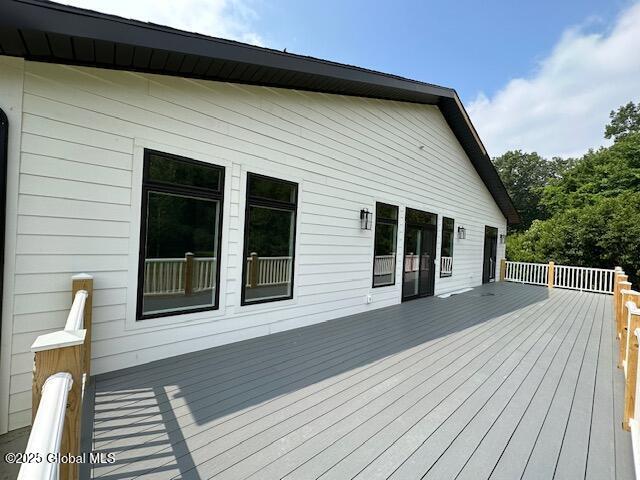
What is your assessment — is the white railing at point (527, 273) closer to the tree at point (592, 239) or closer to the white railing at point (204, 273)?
the tree at point (592, 239)

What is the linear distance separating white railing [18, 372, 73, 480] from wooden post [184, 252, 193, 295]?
129 inches

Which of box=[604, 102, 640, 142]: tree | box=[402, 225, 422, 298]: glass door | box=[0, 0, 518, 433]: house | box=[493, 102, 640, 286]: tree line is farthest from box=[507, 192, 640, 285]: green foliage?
box=[604, 102, 640, 142]: tree

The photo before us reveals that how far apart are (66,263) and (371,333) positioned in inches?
143

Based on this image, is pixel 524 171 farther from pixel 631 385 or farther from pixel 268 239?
pixel 631 385

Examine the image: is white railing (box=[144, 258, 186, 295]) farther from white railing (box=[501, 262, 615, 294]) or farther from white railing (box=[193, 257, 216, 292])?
white railing (box=[501, 262, 615, 294])

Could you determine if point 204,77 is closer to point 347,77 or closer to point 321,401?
point 347,77

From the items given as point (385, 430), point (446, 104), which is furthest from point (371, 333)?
point (446, 104)

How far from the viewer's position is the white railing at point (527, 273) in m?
11.9

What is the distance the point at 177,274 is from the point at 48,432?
3905 millimetres

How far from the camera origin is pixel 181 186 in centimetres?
346

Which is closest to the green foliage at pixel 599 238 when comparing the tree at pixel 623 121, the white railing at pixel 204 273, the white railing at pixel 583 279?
the white railing at pixel 583 279

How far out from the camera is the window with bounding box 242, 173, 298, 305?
13.7 ft

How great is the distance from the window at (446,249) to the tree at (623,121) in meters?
30.5

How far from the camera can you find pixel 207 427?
→ 2230 mm
